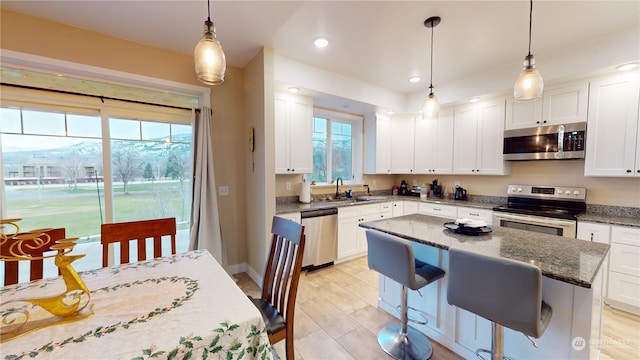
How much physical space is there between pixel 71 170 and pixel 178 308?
2.28 meters

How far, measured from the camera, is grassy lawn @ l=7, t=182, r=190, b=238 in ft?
7.04

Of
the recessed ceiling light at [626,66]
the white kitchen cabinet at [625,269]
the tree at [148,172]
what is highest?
the recessed ceiling light at [626,66]

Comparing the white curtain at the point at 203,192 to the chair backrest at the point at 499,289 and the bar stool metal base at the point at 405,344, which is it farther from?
the chair backrest at the point at 499,289

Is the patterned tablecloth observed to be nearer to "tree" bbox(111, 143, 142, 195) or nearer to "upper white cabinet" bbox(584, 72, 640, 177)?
"tree" bbox(111, 143, 142, 195)

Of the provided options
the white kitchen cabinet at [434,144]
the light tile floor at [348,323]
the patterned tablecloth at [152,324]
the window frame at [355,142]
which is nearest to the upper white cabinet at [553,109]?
the white kitchen cabinet at [434,144]

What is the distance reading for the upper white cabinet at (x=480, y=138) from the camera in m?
3.29

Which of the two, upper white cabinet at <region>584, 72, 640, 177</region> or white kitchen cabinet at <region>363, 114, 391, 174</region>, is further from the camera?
white kitchen cabinet at <region>363, 114, 391, 174</region>

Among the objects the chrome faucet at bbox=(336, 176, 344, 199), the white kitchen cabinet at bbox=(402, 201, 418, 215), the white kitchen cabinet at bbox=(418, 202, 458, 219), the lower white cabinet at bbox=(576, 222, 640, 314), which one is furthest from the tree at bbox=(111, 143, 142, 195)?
the lower white cabinet at bbox=(576, 222, 640, 314)

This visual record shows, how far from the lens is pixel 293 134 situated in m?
3.20

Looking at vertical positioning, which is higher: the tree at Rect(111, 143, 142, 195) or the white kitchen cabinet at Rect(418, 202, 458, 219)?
the tree at Rect(111, 143, 142, 195)

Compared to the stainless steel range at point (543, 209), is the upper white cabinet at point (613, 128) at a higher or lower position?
higher

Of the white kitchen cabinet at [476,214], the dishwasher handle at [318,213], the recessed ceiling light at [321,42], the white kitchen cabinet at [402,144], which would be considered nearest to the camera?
the recessed ceiling light at [321,42]

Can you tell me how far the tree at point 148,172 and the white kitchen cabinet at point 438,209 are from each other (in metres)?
3.70

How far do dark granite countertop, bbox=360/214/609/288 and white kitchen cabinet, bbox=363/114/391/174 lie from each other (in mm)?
2200
